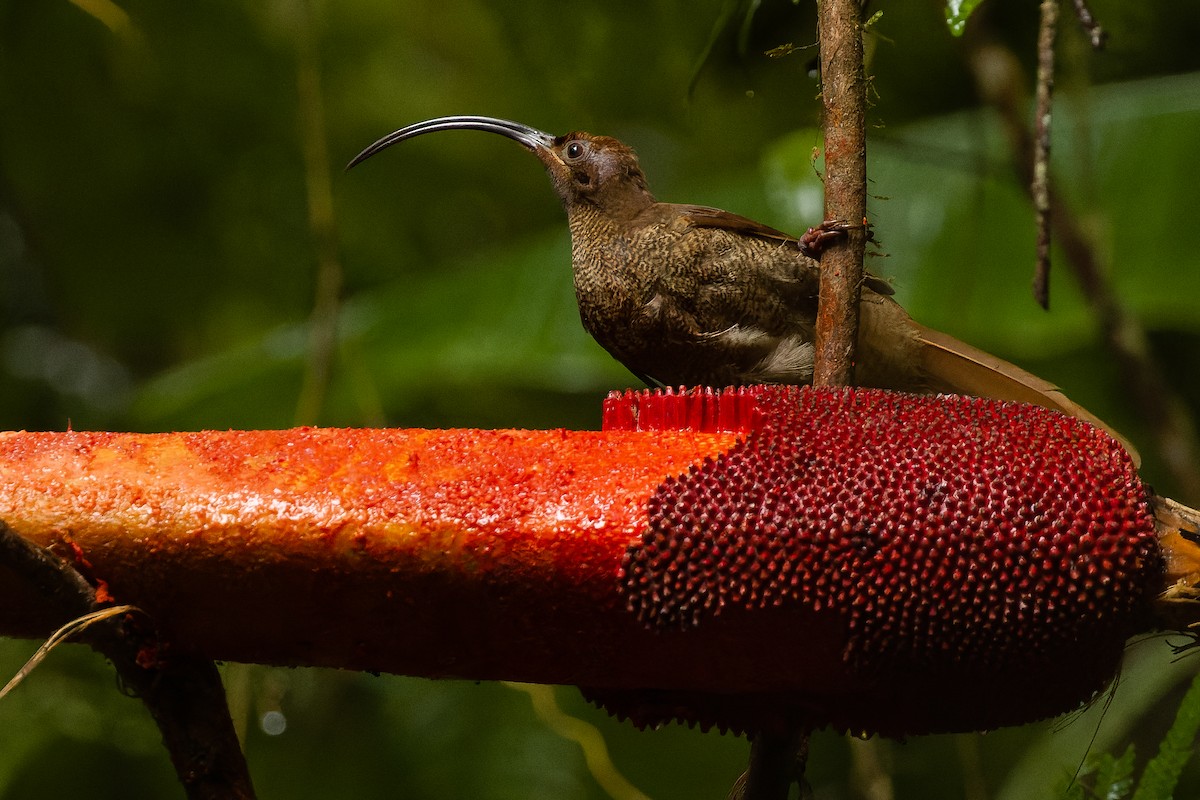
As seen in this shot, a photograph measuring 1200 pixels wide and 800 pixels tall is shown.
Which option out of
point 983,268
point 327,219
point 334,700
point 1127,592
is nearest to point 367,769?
point 334,700

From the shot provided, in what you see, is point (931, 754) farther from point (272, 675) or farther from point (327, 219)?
point (327, 219)

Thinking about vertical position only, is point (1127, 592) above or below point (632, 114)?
below

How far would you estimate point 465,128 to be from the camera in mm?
1358

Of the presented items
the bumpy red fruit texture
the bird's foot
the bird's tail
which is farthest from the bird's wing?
the bumpy red fruit texture

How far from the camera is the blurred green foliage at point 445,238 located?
6.51 feet

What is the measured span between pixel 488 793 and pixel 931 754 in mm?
783

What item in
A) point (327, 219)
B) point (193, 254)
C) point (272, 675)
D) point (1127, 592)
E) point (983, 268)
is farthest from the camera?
point (193, 254)

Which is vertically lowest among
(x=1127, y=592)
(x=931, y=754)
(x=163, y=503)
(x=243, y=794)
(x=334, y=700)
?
(x=931, y=754)

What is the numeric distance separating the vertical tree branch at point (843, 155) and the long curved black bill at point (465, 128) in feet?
1.29

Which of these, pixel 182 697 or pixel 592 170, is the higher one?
pixel 592 170

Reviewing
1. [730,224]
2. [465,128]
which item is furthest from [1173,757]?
[465,128]

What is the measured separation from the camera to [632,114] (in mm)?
2301

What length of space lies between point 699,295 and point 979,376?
305 millimetres

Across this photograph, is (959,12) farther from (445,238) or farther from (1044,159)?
(445,238)
